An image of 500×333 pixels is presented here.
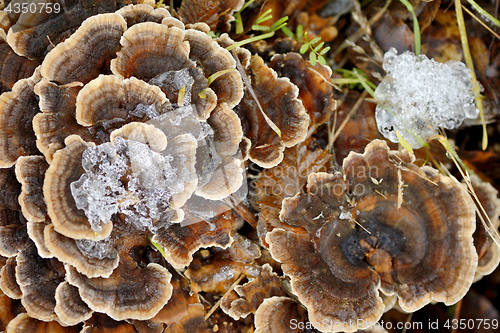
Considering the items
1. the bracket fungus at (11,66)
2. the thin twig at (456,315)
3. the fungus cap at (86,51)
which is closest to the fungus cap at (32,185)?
the fungus cap at (86,51)

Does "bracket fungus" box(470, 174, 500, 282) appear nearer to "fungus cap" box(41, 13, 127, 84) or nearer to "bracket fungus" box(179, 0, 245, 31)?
"bracket fungus" box(179, 0, 245, 31)

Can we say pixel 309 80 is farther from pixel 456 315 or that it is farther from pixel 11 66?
pixel 456 315


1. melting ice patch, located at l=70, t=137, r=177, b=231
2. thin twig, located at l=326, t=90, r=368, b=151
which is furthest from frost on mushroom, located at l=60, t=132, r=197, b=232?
thin twig, located at l=326, t=90, r=368, b=151

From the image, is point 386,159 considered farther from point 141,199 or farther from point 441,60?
point 141,199

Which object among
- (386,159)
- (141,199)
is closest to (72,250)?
(141,199)

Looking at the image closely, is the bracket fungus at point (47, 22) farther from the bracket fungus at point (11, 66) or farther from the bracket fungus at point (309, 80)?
the bracket fungus at point (309, 80)

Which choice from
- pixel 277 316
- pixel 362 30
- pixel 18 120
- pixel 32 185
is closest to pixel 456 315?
pixel 277 316
